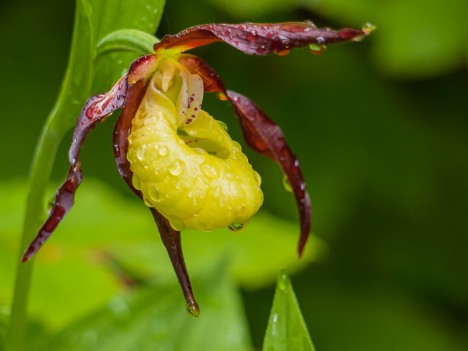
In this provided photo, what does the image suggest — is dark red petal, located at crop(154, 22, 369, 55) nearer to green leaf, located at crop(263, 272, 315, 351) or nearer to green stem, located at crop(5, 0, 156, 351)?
green stem, located at crop(5, 0, 156, 351)

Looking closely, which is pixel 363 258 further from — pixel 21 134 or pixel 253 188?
pixel 253 188

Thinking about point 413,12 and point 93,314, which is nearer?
point 93,314

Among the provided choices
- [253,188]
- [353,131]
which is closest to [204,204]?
[253,188]

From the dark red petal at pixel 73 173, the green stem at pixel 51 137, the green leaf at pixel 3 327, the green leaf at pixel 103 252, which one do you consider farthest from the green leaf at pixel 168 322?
the dark red petal at pixel 73 173

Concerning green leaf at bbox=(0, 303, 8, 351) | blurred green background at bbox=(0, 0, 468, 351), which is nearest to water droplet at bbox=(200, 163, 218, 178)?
green leaf at bbox=(0, 303, 8, 351)

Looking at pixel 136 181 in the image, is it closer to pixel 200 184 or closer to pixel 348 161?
pixel 200 184

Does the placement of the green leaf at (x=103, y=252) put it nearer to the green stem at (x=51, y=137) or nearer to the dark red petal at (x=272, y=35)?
the green stem at (x=51, y=137)
